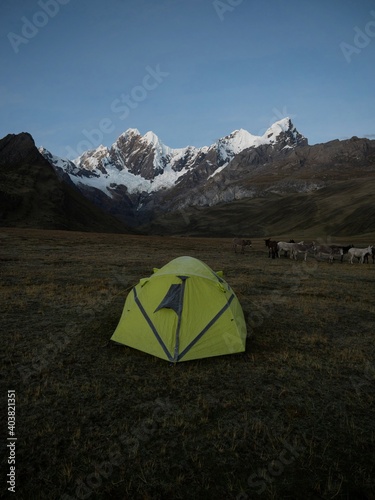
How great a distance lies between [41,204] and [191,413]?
6502 inches

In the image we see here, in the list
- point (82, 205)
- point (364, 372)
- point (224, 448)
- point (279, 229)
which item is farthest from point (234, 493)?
point (82, 205)

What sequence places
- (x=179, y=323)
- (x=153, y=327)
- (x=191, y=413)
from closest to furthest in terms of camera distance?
(x=191, y=413)
(x=179, y=323)
(x=153, y=327)

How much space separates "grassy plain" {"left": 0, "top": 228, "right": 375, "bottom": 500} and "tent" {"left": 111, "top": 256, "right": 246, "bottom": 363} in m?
0.41

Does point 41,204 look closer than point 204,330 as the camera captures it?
No

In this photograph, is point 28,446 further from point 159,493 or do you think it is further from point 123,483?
→ point 159,493

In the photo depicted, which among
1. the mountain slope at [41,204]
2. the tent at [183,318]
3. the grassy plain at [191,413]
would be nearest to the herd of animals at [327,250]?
the grassy plain at [191,413]

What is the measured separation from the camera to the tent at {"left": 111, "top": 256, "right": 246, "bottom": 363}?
9586 mm

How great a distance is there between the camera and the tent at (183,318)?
9586 millimetres

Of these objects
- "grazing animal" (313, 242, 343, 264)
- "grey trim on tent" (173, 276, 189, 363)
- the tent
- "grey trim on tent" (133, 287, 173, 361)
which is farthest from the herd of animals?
"grey trim on tent" (133, 287, 173, 361)

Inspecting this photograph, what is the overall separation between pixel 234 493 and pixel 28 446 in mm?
3777

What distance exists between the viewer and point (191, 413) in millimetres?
6941

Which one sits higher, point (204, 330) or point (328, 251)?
point (328, 251)

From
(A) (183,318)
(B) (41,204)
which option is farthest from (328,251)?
(B) (41,204)

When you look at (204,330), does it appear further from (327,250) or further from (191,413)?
(327,250)
